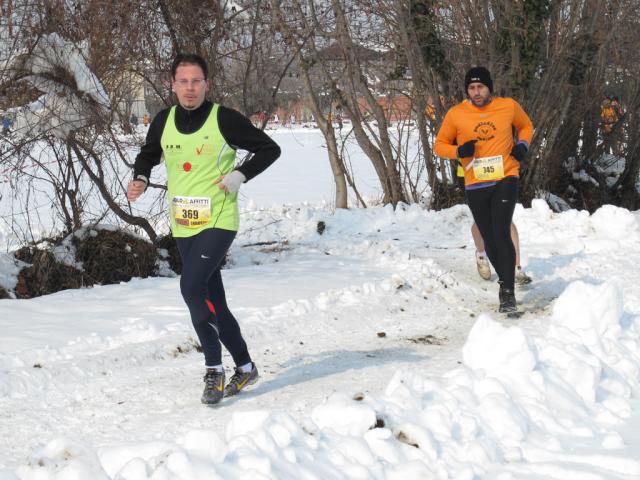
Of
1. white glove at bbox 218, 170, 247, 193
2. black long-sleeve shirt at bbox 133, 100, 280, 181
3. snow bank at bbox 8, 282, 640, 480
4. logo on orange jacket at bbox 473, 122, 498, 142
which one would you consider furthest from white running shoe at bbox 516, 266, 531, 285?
white glove at bbox 218, 170, 247, 193

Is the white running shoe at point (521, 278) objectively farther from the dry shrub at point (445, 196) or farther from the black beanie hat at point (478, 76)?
the dry shrub at point (445, 196)

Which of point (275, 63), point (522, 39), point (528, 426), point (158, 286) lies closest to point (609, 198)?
point (522, 39)

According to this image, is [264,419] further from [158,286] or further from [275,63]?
[275,63]

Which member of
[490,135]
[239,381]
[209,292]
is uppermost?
[490,135]

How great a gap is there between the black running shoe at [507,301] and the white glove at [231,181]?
320 centimetres

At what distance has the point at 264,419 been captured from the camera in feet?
12.8

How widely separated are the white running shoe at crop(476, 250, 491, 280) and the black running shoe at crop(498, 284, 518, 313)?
1352 mm

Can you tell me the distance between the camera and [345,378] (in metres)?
5.48

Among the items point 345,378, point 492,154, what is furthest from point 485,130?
point 345,378

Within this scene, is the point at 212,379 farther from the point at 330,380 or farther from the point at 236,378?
the point at 330,380

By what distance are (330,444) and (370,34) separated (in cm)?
1012

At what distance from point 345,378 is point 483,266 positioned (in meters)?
3.52

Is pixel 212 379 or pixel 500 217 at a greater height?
pixel 500 217

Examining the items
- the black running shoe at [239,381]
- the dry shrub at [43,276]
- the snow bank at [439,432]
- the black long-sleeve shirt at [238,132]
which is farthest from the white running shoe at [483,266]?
the black long-sleeve shirt at [238,132]
